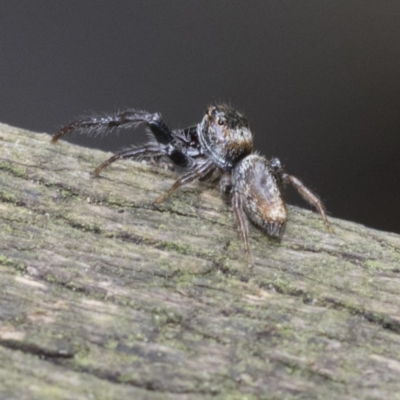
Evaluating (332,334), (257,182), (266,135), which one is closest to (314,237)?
(257,182)

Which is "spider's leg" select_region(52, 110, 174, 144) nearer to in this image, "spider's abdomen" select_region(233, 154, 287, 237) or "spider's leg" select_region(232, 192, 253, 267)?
"spider's abdomen" select_region(233, 154, 287, 237)

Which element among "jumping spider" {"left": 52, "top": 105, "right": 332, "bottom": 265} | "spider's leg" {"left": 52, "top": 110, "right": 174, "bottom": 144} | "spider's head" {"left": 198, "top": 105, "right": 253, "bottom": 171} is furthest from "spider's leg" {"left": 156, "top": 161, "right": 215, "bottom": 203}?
"spider's leg" {"left": 52, "top": 110, "right": 174, "bottom": 144}

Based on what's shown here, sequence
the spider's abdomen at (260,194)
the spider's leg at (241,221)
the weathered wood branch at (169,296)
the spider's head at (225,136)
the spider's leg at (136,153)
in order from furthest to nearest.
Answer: the spider's head at (225,136) < the spider's leg at (136,153) < the spider's abdomen at (260,194) < the spider's leg at (241,221) < the weathered wood branch at (169,296)

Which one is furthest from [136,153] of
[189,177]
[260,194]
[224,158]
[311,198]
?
[311,198]

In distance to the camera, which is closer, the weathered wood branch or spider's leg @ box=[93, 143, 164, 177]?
the weathered wood branch

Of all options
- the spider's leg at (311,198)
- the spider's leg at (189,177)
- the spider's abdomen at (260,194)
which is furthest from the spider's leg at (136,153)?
the spider's leg at (311,198)

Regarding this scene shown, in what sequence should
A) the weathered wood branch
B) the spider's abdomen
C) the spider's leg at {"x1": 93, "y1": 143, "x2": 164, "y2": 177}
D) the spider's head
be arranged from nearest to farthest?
1. the weathered wood branch
2. the spider's abdomen
3. the spider's leg at {"x1": 93, "y1": 143, "x2": 164, "y2": 177}
4. the spider's head

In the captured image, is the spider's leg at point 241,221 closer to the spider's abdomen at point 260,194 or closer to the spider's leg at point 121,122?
the spider's abdomen at point 260,194
